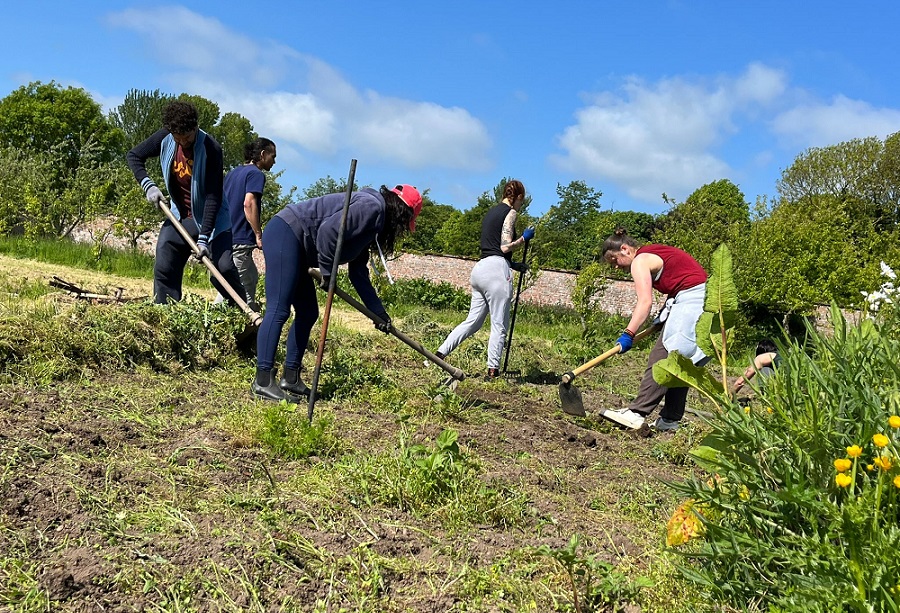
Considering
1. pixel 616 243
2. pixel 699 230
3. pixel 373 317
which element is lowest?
pixel 373 317

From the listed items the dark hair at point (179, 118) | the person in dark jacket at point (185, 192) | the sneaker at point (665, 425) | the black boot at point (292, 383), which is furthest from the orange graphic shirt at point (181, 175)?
the sneaker at point (665, 425)

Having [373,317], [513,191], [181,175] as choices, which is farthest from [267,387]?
[513,191]

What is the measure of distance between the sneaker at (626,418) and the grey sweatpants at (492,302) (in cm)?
147

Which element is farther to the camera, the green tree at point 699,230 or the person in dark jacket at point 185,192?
the green tree at point 699,230

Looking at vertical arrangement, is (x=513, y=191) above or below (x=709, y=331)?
above

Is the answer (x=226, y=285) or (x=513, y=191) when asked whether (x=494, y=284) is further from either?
(x=226, y=285)

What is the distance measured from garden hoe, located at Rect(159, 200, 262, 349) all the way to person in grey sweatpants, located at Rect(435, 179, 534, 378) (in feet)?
5.47

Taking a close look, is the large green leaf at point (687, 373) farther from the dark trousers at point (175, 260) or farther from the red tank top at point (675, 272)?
the dark trousers at point (175, 260)

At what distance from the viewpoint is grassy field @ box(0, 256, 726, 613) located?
2.06m

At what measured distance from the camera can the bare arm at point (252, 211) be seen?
588 centimetres

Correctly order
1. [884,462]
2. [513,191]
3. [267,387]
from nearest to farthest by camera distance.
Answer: [884,462] → [267,387] → [513,191]

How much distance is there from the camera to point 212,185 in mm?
5203

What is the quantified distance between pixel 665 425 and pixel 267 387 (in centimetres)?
271

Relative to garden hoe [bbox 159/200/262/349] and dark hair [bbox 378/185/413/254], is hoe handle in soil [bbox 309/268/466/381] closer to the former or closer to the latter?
dark hair [bbox 378/185/413/254]
